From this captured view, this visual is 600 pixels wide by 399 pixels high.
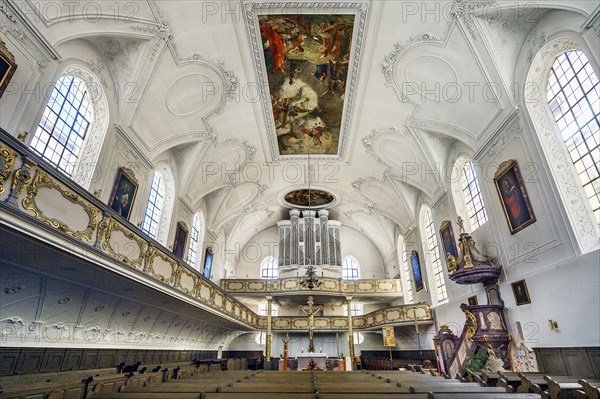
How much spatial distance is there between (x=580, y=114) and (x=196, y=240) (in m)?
16.3

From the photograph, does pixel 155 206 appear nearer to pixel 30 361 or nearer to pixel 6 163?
pixel 30 361

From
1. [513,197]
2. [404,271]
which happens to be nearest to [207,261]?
[404,271]

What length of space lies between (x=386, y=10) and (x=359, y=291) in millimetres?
16246

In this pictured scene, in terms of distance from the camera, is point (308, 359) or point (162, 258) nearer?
point (162, 258)

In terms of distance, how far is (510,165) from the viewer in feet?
32.4

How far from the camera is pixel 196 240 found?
57.2ft

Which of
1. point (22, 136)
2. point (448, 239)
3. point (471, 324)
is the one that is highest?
point (448, 239)

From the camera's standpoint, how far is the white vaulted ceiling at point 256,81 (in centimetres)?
917

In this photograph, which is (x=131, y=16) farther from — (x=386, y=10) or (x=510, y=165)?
(x=510, y=165)

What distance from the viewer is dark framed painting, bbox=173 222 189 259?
14133mm

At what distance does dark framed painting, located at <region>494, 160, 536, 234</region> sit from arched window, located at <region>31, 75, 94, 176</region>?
12588mm

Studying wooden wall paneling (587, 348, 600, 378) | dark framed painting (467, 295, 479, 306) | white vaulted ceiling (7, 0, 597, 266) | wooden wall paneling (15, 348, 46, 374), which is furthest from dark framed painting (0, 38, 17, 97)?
dark framed painting (467, 295, 479, 306)

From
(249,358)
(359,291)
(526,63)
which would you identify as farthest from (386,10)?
(249,358)

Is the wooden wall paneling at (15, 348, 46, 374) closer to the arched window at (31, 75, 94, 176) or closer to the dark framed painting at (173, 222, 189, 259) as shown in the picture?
the arched window at (31, 75, 94, 176)
